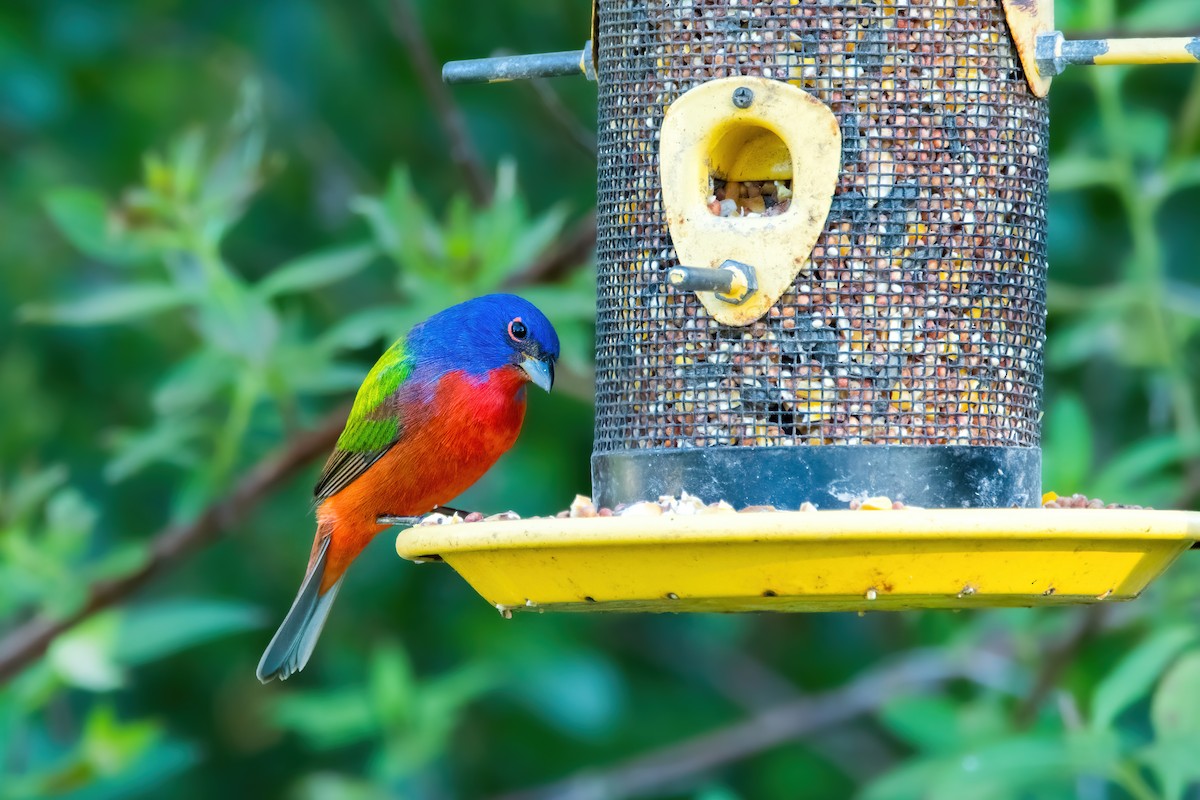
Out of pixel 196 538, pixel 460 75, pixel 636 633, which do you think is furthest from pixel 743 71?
pixel 636 633

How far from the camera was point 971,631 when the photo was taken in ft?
23.8

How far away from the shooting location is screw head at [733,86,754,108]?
4293 millimetres

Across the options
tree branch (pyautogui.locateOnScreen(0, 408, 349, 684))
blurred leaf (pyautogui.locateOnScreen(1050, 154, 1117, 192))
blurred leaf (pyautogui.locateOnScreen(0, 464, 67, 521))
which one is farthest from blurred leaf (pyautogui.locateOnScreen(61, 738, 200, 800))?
blurred leaf (pyautogui.locateOnScreen(1050, 154, 1117, 192))

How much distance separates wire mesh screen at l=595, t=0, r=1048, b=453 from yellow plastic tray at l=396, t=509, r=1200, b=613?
56 centimetres

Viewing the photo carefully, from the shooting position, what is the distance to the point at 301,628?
6.65 meters

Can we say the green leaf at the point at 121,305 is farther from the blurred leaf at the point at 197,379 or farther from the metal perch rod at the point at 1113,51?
the metal perch rod at the point at 1113,51

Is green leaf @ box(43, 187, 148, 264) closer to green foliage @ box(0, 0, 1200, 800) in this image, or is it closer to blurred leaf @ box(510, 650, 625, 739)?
green foliage @ box(0, 0, 1200, 800)

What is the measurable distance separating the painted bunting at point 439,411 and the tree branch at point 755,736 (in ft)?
8.70

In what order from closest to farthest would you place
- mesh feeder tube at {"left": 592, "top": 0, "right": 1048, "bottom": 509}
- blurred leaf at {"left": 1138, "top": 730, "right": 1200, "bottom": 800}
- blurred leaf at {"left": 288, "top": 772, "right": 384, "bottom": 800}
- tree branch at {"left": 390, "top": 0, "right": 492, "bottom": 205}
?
1. mesh feeder tube at {"left": 592, "top": 0, "right": 1048, "bottom": 509}
2. blurred leaf at {"left": 1138, "top": 730, "right": 1200, "bottom": 800}
3. tree branch at {"left": 390, "top": 0, "right": 492, "bottom": 205}
4. blurred leaf at {"left": 288, "top": 772, "right": 384, "bottom": 800}

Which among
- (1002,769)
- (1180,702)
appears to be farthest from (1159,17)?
(1002,769)

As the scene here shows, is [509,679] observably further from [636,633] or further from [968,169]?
[968,169]

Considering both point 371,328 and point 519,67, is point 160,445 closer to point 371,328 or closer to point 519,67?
point 371,328

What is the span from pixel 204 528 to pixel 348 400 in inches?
32.2

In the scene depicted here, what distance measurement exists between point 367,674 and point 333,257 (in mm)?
3201
